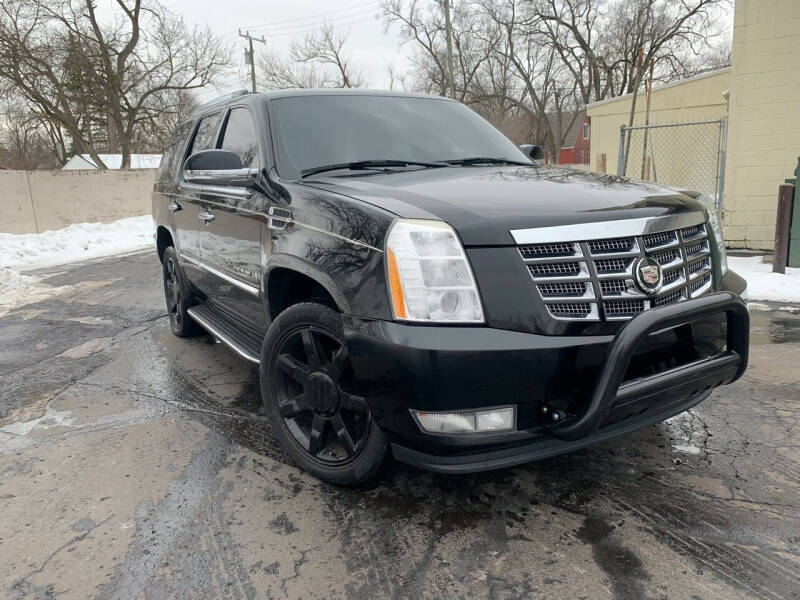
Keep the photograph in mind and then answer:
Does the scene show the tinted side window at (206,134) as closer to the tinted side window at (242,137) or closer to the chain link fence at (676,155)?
the tinted side window at (242,137)

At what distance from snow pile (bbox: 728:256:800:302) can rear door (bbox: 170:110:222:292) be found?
5.36 m

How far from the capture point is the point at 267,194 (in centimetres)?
321

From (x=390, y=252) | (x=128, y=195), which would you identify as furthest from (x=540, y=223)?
(x=128, y=195)

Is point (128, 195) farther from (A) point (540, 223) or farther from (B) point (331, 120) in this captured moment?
(A) point (540, 223)

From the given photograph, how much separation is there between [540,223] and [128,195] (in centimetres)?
1804

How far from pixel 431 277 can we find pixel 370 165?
1364 mm

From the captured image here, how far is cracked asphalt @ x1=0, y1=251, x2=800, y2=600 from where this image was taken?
2.26 meters

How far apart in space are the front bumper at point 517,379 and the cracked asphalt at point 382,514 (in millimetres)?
409

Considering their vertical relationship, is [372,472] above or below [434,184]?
below

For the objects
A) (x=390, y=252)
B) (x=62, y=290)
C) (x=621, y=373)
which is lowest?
(x=62, y=290)

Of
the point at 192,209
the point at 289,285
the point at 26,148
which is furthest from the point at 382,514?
the point at 26,148

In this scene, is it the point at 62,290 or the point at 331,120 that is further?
the point at 62,290

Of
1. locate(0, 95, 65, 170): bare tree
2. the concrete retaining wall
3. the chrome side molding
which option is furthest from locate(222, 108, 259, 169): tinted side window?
locate(0, 95, 65, 170): bare tree

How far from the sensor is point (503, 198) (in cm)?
258
